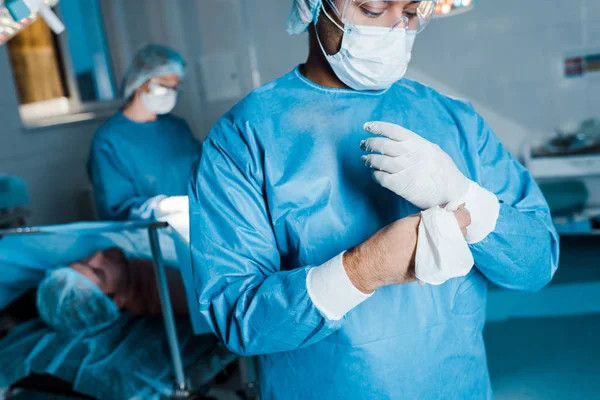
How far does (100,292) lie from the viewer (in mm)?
2061

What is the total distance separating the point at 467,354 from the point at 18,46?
3398 millimetres

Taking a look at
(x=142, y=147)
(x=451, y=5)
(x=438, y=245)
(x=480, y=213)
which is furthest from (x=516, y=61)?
(x=438, y=245)

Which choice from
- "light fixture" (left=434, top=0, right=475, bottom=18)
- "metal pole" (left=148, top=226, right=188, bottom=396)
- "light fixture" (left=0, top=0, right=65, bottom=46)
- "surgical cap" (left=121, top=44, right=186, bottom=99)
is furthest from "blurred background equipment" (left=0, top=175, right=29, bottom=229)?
"light fixture" (left=434, top=0, right=475, bottom=18)

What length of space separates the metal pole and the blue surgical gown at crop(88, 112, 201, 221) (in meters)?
0.57

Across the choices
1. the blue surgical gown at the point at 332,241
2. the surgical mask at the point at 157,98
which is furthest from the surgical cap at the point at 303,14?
the surgical mask at the point at 157,98

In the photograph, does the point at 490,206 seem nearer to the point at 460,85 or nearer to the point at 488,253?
the point at 488,253

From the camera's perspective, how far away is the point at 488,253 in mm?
890

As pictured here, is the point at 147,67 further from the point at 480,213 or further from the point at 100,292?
the point at 480,213

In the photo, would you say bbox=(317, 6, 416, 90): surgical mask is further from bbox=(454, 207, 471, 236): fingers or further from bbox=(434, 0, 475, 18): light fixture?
bbox=(434, 0, 475, 18): light fixture

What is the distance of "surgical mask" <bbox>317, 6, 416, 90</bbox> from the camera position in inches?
38.9

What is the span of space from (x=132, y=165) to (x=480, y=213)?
6.57 ft

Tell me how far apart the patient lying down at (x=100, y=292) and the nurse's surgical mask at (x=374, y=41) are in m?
1.32

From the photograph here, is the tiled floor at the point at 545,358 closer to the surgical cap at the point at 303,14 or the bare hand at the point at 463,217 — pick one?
the bare hand at the point at 463,217

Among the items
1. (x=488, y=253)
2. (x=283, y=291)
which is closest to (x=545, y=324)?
(x=488, y=253)
